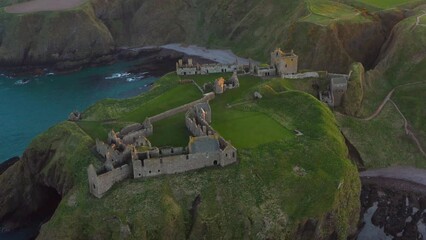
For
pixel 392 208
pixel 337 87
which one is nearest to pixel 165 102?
pixel 337 87

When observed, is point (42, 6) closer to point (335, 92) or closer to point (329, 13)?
point (329, 13)

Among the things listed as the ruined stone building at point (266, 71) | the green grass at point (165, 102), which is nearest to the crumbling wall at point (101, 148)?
the green grass at point (165, 102)

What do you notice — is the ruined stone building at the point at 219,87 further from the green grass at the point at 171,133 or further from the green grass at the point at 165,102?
the green grass at the point at 171,133

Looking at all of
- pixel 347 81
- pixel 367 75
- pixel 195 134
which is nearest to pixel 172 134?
pixel 195 134

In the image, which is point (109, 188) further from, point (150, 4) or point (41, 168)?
point (150, 4)

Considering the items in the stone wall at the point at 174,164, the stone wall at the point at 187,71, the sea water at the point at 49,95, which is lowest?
the sea water at the point at 49,95

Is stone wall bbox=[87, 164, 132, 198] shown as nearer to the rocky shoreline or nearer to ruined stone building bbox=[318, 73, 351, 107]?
the rocky shoreline
